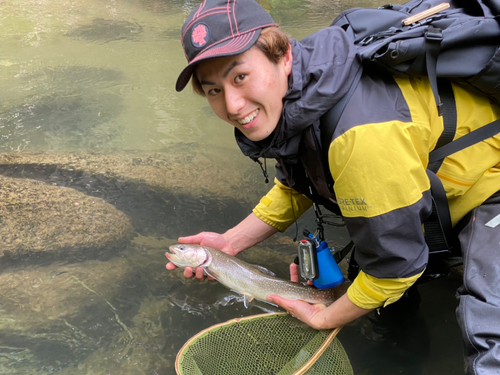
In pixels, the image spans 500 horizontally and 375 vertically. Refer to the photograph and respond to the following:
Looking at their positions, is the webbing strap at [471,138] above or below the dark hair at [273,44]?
below

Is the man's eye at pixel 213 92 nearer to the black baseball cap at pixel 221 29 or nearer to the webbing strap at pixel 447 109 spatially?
the black baseball cap at pixel 221 29

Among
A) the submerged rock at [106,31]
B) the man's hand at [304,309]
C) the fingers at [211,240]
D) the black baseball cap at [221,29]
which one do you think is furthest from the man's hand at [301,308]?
the submerged rock at [106,31]

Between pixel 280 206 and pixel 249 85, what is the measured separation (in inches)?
55.2

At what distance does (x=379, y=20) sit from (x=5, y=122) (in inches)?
213

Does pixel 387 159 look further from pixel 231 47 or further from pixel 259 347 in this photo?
pixel 259 347

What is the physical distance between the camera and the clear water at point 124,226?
3006 millimetres

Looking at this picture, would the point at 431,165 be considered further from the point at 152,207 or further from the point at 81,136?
the point at 81,136

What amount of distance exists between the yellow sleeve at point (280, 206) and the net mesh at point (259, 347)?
2.60ft

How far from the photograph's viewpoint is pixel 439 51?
73.2 inches

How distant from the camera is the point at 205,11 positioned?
78.6 inches

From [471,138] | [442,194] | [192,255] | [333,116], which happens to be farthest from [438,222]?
[192,255]

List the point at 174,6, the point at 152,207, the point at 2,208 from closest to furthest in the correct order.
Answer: the point at 2,208 → the point at 152,207 → the point at 174,6

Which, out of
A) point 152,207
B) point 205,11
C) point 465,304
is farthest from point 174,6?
point 465,304

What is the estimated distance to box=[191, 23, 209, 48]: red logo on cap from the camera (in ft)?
6.47
